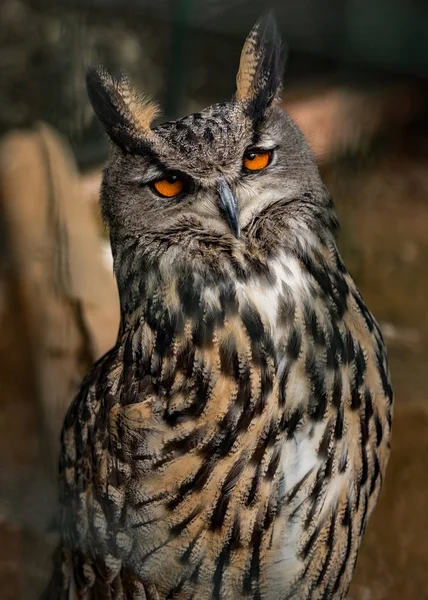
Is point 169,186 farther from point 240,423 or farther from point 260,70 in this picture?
point 240,423

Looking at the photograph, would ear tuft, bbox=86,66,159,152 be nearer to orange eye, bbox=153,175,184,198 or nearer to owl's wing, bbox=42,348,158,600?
orange eye, bbox=153,175,184,198

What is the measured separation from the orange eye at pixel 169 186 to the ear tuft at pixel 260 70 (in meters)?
0.15

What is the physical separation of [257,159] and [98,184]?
6.49 feet

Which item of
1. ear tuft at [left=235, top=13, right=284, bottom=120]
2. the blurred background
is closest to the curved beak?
ear tuft at [left=235, top=13, right=284, bottom=120]

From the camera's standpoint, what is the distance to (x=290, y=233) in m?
1.36

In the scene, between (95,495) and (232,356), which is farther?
(95,495)

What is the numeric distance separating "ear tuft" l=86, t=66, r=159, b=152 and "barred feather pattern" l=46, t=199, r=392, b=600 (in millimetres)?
176

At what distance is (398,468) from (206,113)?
139cm

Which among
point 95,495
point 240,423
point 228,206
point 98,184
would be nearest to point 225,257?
point 228,206

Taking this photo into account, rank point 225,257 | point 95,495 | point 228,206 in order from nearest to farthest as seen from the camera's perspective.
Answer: point 228,206
point 225,257
point 95,495

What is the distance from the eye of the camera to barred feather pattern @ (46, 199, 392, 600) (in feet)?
4.50

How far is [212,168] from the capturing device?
1271 mm

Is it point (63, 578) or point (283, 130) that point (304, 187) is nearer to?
point (283, 130)

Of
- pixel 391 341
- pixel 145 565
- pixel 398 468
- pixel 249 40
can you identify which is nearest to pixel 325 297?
pixel 249 40
